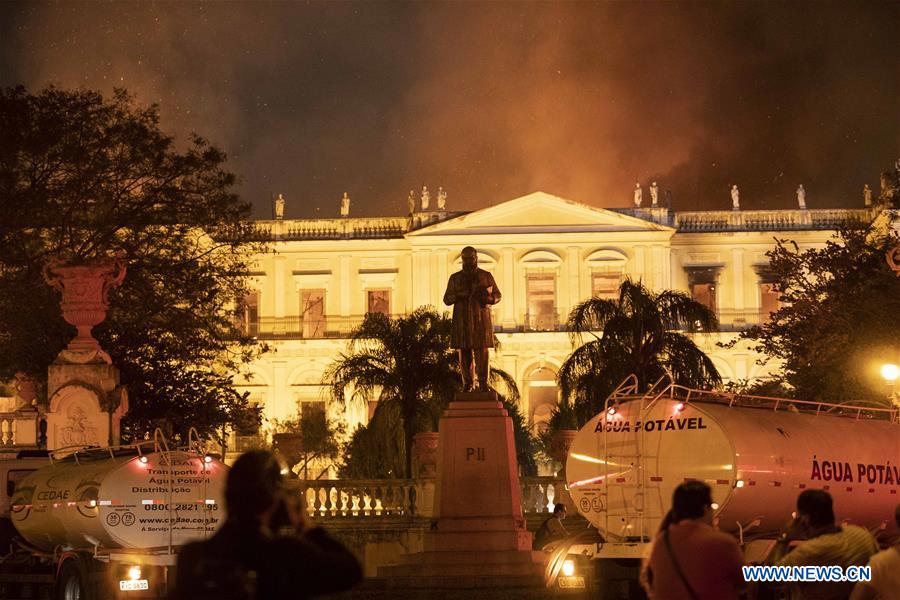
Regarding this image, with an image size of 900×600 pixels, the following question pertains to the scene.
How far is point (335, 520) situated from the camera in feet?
85.1

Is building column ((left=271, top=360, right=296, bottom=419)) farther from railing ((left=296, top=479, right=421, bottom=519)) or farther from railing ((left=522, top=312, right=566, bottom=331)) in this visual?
railing ((left=296, top=479, right=421, bottom=519))

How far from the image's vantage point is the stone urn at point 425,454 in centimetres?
2669

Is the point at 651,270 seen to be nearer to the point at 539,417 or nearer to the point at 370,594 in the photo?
the point at 539,417

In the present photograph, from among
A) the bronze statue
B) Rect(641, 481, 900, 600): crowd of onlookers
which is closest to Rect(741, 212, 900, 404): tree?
the bronze statue

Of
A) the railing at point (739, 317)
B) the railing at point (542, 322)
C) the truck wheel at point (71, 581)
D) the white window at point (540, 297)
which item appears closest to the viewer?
the truck wheel at point (71, 581)

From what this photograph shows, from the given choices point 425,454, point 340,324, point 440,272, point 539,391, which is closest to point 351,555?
point 425,454

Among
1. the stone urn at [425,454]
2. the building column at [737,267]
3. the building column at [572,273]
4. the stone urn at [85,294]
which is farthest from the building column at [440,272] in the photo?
the stone urn at [85,294]

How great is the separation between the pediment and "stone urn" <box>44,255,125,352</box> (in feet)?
159

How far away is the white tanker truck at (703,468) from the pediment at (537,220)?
57585 mm

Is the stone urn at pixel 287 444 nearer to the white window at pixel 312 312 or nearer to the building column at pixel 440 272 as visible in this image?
the building column at pixel 440 272

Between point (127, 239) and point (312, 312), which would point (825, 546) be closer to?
point (127, 239)

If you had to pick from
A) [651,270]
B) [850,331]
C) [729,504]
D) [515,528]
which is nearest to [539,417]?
[651,270]

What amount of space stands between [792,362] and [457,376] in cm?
770

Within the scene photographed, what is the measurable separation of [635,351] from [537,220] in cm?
4415
